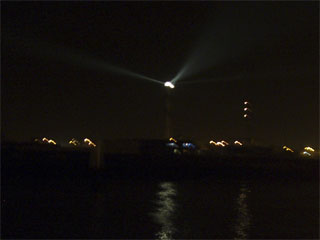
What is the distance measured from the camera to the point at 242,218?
32.9ft

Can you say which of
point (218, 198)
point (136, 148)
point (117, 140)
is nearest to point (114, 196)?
point (218, 198)

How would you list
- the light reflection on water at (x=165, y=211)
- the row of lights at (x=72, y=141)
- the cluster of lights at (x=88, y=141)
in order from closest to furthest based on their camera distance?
the light reflection on water at (x=165, y=211) < the cluster of lights at (x=88, y=141) < the row of lights at (x=72, y=141)

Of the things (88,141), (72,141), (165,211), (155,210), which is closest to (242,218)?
(165,211)

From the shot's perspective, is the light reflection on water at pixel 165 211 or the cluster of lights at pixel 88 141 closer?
the light reflection on water at pixel 165 211

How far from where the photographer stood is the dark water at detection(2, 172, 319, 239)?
8.57m

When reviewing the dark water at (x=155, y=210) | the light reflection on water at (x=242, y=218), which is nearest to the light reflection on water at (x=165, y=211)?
the dark water at (x=155, y=210)

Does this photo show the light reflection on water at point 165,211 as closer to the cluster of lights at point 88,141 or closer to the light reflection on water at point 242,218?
the light reflection on water at point 242,218

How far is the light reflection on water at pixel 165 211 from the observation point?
8547 mm

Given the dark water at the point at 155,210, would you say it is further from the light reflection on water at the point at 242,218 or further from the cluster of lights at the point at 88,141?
the cluster of lights at the point at 88,141

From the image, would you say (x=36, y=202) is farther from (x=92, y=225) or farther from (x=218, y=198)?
(x=218, y=198)

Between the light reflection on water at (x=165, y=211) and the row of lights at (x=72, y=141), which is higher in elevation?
the row of lights at (x=72, y=141)

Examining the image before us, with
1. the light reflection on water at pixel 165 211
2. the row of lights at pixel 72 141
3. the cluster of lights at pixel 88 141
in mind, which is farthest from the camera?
the row of lights at pixel 72 141

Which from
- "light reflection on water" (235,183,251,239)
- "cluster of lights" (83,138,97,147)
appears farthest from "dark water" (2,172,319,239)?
"cluster of lights" (83,138,97,147)

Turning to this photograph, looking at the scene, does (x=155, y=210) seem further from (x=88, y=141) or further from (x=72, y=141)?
(x=72, y=141)
